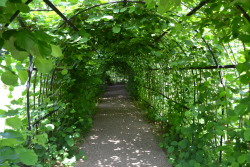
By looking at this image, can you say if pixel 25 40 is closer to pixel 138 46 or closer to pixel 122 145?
pixel 138 46

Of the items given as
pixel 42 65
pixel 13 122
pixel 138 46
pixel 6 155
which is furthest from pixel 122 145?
pixel 42 65

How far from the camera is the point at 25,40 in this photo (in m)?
Answer: 0.70

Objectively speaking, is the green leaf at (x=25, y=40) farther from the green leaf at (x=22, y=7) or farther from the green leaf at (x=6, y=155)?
the green leaf at (x=6, y=155)

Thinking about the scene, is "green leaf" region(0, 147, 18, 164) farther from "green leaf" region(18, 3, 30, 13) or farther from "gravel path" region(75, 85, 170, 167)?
"gravel path" region(75, 85, 170, 167)

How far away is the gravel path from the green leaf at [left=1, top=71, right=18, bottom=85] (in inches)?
132

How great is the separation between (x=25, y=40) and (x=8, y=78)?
0.71 ft

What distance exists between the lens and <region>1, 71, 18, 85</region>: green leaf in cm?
83

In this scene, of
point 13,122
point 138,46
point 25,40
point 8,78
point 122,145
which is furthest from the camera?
point 122,145

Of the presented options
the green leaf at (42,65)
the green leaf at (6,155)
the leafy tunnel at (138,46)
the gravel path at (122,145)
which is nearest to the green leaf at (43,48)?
the leafy tunnel at (138,46)

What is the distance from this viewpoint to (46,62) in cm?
89

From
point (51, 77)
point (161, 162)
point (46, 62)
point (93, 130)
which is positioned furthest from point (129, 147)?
A: point (46, 62)

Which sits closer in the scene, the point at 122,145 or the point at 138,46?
the point at 138,46

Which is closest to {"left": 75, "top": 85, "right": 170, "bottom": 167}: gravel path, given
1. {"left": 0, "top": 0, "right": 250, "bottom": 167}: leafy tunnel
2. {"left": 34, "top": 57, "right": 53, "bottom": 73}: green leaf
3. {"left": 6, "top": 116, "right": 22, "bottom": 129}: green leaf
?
{"left": 0, "top": 0, "right": 250, "bottom": 167}: leafy tunnel

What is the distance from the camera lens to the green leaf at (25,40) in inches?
27.5
